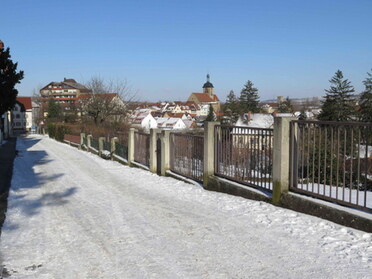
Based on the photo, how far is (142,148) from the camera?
1466 cm

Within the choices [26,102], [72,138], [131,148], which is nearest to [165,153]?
[131,148]

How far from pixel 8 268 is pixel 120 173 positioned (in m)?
8.70

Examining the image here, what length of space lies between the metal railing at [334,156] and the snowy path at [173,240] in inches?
19.9

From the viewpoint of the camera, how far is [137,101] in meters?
40.7

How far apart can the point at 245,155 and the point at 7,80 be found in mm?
18344

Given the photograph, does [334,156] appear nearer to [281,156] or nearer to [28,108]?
[281,156]

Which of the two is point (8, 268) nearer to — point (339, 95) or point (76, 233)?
point (76, 233)

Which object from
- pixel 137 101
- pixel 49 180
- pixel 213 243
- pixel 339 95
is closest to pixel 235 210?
A: pixel 213 243

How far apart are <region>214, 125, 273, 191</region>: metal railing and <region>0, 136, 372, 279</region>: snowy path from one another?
556mm

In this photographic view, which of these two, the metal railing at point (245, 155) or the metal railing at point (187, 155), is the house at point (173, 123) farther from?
the metal railing at point (245, 155)

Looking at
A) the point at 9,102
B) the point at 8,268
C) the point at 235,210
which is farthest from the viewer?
the point at 9,102

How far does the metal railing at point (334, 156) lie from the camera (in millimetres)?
5254

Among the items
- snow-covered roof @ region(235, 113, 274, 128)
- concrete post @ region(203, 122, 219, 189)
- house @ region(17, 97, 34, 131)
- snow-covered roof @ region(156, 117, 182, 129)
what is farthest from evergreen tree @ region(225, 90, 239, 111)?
concrete post @ region(203, 122, 219, 189)

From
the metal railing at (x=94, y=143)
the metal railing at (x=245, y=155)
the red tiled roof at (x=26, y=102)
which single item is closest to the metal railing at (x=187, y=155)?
the metal railing at (x=245, y=155)
